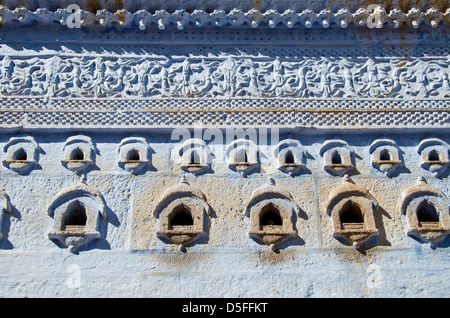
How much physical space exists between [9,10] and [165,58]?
117cm

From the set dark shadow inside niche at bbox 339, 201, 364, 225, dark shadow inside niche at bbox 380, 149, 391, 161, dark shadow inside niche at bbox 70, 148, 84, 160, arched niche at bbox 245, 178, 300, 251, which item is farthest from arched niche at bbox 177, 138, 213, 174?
dark shadow inside niche at bbox 380, 149, 391, 161

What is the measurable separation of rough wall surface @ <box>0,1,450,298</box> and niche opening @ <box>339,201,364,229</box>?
1cm

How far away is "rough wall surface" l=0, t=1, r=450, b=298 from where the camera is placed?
11.5ft

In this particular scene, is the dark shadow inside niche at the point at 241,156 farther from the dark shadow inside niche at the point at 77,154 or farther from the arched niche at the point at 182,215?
the dark shadow inside niche at the point at 77,154

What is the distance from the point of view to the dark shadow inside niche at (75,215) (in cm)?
367

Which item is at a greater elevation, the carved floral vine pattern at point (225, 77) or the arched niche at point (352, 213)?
the carved floral vine pattern at point (225, 77)

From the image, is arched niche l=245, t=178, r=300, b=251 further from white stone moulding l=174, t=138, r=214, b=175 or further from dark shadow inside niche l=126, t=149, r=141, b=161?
dark shadow inside niche l=126, t=149, r=141, b=161

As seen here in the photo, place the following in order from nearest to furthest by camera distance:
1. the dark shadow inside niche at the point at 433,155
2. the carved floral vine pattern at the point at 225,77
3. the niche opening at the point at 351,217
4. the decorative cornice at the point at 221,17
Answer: the niche opening at the point at 351,217, the dark shadow inside niche at the point at 433,155, the carved floral vine pattern at the point at 225,77, the decorative cornice at the point at 221,17

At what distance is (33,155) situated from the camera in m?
3.87

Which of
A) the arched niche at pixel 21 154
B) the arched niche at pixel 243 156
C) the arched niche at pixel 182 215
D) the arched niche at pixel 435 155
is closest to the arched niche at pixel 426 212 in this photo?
the arched niche at pixel 435 155

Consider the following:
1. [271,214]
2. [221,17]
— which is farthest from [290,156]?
[221,17]

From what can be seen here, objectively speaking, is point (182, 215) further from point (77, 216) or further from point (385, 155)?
point (385, 155)

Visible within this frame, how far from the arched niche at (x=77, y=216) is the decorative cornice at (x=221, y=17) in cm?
130
